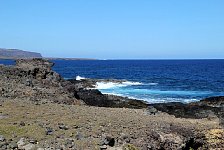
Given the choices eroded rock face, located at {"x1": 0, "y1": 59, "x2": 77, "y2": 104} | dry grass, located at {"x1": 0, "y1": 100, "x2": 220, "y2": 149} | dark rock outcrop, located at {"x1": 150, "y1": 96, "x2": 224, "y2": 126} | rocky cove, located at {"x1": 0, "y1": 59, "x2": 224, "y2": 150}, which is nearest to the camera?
rocky cove, located at {"x1": 0, "y1": 59, "x2": 224, "y2": 150}

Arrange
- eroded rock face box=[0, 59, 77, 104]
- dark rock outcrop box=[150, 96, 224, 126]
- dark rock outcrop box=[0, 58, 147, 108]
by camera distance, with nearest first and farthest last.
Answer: eroded rock face box=[0, 59, 77, 104], dark rock outcrop box=[0, 58, 147, 108], dark rock outcrop box=[150, 96, 224, 126]

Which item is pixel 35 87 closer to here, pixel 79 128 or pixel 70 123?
pixel 70 123

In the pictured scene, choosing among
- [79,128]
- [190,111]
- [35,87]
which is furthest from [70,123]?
[190,111]

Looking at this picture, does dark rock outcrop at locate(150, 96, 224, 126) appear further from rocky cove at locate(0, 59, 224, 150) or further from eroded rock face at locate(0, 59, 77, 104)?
rocky cove at locate(0, 59, 224, 150)

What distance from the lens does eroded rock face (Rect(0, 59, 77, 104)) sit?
25688 mm

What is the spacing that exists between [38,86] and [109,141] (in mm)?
15859

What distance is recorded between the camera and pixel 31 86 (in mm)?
29344

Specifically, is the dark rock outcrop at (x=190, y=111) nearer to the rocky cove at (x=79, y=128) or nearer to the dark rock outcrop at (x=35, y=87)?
the dark rock outcrop at (x=35, y=87)

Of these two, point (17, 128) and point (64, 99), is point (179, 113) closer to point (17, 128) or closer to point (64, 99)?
point (64, 99)

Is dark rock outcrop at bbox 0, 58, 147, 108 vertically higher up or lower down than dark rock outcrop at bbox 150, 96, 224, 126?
higher up

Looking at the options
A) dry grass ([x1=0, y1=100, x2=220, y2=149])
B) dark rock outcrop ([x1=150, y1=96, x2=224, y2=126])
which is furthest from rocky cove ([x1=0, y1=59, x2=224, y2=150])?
dark rock outcrop ([x1=150, y1=96, x2=224, y2=126])

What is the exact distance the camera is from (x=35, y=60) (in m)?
44.7

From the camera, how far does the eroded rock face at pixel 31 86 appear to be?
25688 millimetres

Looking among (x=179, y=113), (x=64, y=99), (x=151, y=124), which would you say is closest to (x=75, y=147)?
(x=151, y=124)
